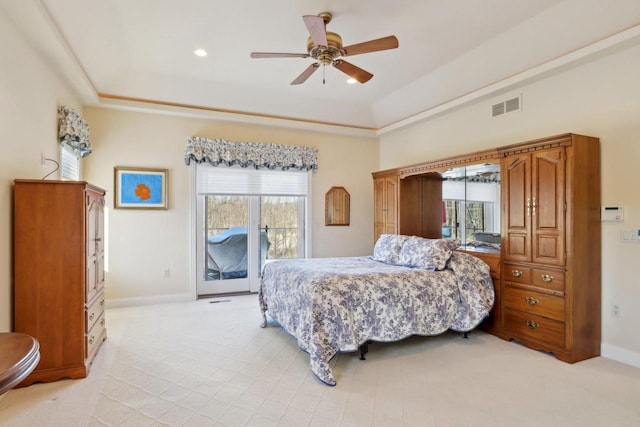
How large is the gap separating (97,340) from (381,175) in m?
4.25

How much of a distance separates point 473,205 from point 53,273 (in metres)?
4.27

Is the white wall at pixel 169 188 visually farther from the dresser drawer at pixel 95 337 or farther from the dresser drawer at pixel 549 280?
the dresser drawer at pixel 549 280

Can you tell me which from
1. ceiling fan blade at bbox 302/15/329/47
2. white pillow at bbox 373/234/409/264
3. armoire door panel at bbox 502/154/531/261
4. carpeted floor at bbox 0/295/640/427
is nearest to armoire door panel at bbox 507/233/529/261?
armoire door panel at bbox 502/154/531/261

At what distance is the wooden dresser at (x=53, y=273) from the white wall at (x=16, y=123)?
6 centimetres

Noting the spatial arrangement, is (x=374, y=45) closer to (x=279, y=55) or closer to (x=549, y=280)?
(x=279, y=55)

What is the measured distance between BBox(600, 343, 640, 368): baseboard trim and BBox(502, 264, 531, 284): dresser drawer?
83cm

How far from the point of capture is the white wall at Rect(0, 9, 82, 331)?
249cm

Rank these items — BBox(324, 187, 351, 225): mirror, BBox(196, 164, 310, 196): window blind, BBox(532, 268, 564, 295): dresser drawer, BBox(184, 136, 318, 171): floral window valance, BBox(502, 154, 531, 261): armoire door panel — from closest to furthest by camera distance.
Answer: BBox(532, 268, 564, 295): dresser drawer < BBox(502, 154, 531, 261): armoire door panel < BBox(184, 136, 318, 171): floral window valance < BBox(196, 164, 310, 196): window blind < BBox(324, 187, 351, 225): mirror

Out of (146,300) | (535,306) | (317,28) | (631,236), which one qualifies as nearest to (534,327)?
(535,306)

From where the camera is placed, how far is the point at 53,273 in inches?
103

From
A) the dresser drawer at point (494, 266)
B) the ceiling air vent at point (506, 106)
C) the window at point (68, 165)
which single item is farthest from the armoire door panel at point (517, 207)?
the window at point (68, 165)

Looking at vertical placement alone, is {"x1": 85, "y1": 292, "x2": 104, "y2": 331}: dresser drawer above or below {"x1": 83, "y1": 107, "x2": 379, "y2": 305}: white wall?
below

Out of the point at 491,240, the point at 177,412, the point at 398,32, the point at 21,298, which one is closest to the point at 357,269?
the point at 491,240

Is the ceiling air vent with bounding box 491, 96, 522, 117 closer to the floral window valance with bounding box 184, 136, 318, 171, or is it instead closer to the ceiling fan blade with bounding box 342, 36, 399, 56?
the ceiling fan blade with bounding box 342, 36, 399, 56
